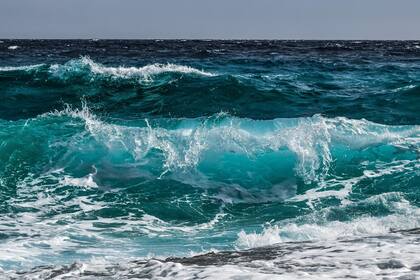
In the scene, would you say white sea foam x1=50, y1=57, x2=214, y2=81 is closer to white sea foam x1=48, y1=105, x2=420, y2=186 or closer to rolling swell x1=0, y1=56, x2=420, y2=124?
rolling swell x1=0, y1=56, x2=420, y2=124

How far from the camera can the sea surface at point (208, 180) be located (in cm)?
480

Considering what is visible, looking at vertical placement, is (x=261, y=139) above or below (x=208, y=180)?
above

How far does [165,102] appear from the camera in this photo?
50.9 ft

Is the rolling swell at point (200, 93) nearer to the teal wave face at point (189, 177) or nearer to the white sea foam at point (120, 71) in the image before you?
the white sea foam at point (120, 71)

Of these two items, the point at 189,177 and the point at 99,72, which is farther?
the point at 99,72

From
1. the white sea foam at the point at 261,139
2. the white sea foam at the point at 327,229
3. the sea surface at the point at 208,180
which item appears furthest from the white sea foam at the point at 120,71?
the white sea foam at the point at 327,229

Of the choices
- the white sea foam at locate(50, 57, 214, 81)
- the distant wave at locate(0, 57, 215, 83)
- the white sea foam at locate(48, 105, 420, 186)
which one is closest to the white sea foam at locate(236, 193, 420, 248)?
the white sea foam at locate(48, 105, 420, 186)

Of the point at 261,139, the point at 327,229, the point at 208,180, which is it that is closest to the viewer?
the point at 327,229

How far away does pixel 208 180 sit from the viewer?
9969 millimetres

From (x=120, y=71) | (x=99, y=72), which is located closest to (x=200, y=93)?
(x=120, y=71)

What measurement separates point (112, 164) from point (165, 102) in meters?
5.21

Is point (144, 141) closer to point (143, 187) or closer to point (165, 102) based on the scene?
point (143, 187)

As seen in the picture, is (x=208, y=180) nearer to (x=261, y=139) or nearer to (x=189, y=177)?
(x=189, y=177)

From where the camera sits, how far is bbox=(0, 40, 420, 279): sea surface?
480 cm
